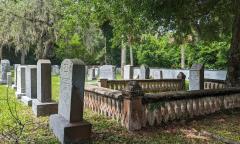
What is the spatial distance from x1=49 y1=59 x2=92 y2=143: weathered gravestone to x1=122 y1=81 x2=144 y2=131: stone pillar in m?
1.12

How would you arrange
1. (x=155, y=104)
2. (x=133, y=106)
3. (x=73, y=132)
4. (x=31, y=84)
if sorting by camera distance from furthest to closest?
(x=31, y=84)
(x=155, y=104)
(x=133, y=106)
(x=73, y=132)

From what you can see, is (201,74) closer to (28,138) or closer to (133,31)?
(133,31)

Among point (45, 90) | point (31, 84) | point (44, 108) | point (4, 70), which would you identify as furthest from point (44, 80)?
point (4, 70)

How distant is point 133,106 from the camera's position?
6.91 m

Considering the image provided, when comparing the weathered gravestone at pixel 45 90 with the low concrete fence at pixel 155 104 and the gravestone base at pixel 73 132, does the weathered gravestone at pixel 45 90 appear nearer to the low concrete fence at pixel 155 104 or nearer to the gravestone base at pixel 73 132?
the low concrete fence at pixel 155 104

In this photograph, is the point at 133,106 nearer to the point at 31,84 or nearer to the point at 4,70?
the point at 31,84

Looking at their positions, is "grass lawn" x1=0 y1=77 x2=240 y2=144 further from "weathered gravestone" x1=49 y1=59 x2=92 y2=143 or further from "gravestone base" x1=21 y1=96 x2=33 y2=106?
"gravestone base" x1=21 y1=96 x2=33 y2=106

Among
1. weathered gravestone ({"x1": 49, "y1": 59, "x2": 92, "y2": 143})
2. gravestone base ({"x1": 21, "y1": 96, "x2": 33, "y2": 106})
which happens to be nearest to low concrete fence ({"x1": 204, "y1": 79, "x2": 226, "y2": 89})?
gravestone base ({"x1": 21, "y1": 96, "x2": 33, "y2": 106})

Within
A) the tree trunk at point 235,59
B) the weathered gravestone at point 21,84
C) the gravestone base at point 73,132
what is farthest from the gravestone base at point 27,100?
the tree trunk at point 235,59

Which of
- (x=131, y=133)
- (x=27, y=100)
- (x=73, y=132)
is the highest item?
(x=27, y=100)

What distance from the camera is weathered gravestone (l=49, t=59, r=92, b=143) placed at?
238 inches

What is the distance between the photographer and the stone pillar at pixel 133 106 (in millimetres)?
6891

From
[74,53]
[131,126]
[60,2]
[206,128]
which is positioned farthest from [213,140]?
[74,53]

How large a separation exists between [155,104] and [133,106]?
67 cm
